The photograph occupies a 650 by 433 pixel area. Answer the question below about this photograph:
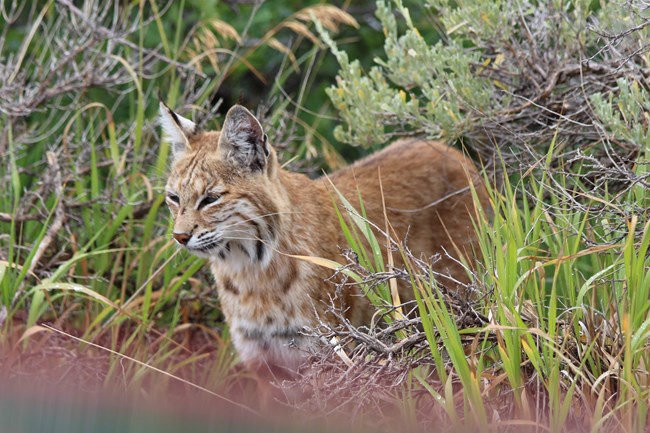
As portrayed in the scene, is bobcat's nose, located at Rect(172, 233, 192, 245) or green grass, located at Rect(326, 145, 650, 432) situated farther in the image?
bobcat's nose, located at Rect(172, 233, 192, 245)

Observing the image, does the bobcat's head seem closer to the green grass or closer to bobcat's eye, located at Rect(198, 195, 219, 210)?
bobcat's eye, located at Rect(198, 195, 219, 210)

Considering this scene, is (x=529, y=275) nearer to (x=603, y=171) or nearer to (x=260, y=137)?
(x=603, y=171)

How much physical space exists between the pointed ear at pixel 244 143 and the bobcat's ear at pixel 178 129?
0.32m

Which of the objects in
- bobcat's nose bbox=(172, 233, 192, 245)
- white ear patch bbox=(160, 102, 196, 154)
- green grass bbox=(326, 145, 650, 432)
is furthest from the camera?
white ear patch bbox=(160, 102, 196, 154)

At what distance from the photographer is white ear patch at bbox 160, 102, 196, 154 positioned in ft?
15.8

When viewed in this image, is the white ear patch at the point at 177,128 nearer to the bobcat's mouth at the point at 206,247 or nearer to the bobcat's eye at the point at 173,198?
the bobcat's eye at the point at 173,198

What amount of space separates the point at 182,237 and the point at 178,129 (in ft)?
1.97

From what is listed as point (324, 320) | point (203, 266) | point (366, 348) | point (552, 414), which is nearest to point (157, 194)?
point (203, 266)

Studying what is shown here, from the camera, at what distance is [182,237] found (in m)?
4.46

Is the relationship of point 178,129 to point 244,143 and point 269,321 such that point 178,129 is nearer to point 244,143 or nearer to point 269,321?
point 244,143

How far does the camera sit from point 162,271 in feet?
18.3

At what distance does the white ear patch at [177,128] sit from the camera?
482cm

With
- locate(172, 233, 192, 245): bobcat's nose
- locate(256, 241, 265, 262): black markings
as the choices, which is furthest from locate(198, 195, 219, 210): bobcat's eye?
locate(256, 241, 265, 262): black markings

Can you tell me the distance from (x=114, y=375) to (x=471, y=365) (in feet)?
6.26
